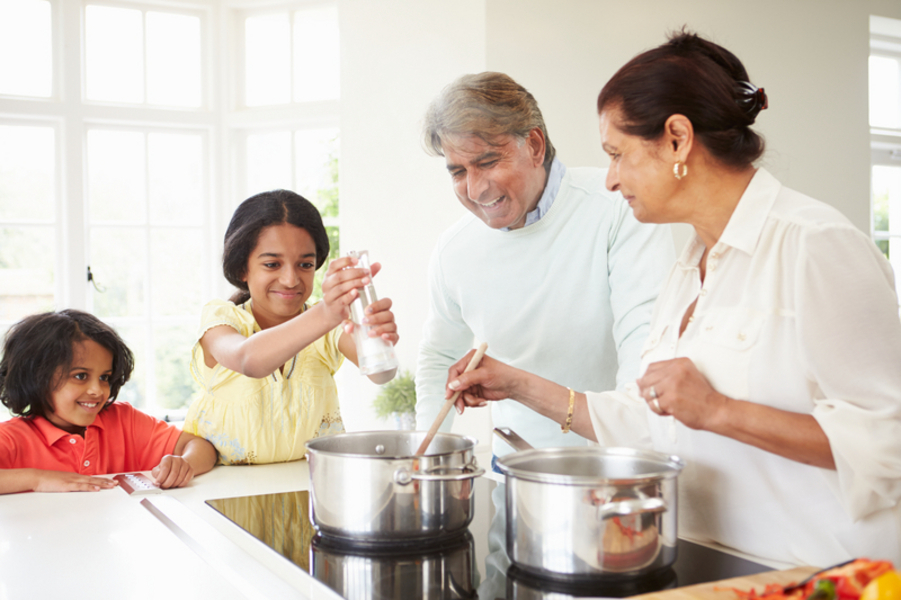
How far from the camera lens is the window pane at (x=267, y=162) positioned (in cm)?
410

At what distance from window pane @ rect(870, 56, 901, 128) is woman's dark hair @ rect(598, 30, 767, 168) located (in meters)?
4.33

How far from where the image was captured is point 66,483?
1.42 metres

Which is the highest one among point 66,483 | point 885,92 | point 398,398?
point 885,92

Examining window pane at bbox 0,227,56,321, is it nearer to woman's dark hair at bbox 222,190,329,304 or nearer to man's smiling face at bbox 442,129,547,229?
woman's dark hair at bbox 222,190,329,304

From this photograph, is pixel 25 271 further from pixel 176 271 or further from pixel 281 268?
pixel 281 268

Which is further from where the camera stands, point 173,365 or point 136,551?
point 173,365

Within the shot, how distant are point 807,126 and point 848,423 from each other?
11.3 feet

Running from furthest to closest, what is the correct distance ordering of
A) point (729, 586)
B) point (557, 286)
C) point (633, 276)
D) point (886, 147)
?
point (886, 147) → point (557, 286) → point (633, 276) → point (729, 586)

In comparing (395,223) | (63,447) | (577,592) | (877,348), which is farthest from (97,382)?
(395,223)

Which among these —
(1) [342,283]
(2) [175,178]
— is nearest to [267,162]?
(2) [175,178]

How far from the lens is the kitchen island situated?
0.91 metres

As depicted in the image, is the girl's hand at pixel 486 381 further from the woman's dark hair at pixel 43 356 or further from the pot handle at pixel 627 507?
the woman's dark hair at pixel 43 356

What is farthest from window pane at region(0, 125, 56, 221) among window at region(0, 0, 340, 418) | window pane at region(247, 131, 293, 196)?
window pane at region(247, 131, 293, 196)

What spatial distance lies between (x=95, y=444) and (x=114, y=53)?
2861 millimetres
